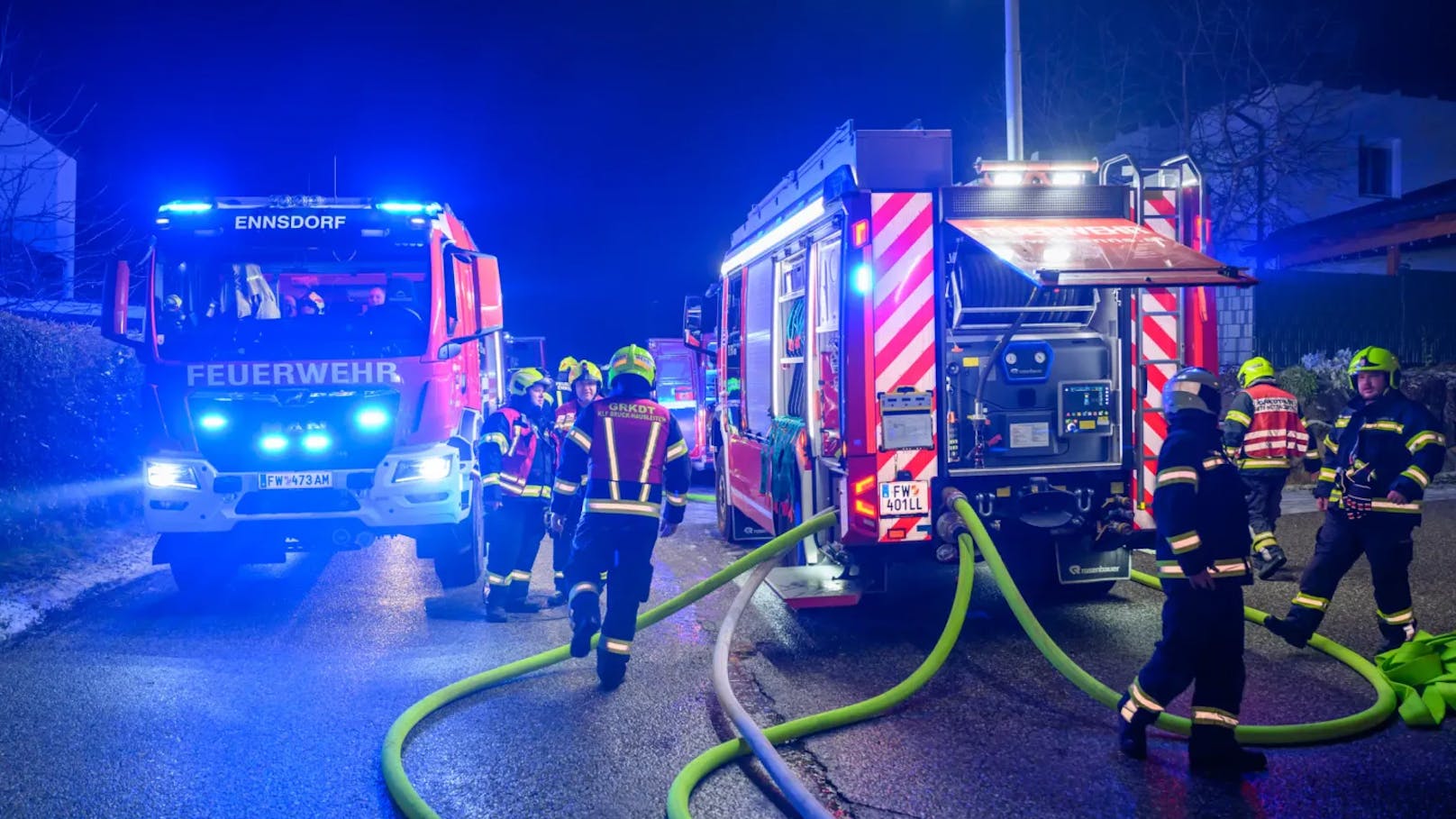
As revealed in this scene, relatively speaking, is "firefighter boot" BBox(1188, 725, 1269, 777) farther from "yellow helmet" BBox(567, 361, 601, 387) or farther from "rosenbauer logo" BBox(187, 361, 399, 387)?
"rosenbauer logo" BBox(187, 361, 399, 387)

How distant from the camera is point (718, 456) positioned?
11039 millimetres

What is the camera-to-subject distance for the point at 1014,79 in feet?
39.1

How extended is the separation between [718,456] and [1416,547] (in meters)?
6.33

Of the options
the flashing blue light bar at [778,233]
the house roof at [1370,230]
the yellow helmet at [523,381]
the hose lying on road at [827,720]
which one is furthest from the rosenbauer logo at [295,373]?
the house roof at [1370,230]

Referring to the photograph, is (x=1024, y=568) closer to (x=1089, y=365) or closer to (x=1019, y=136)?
(x=1089, y=365)

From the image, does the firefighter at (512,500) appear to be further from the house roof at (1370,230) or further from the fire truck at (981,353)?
the house roof at (1370,230)

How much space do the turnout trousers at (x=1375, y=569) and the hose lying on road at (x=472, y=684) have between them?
2.66 metres

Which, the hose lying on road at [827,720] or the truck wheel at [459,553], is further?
the truck wheel at [459,553]

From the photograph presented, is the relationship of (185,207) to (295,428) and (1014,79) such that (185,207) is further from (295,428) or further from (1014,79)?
(1014,79)

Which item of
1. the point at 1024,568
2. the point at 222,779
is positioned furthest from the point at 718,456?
the point at 222,779

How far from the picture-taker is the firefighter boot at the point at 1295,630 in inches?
230

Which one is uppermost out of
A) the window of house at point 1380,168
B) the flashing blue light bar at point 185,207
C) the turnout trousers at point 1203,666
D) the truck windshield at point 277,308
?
the window of house at point 1380,168

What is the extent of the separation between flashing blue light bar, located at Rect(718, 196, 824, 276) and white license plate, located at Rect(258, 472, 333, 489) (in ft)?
12.0

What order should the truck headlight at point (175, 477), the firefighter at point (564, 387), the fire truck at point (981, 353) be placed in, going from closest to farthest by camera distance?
1. the fire truck at point (981, 353)
2. the truck headlight at point (175, 477)
3. the firefighter at point (564, 387)
